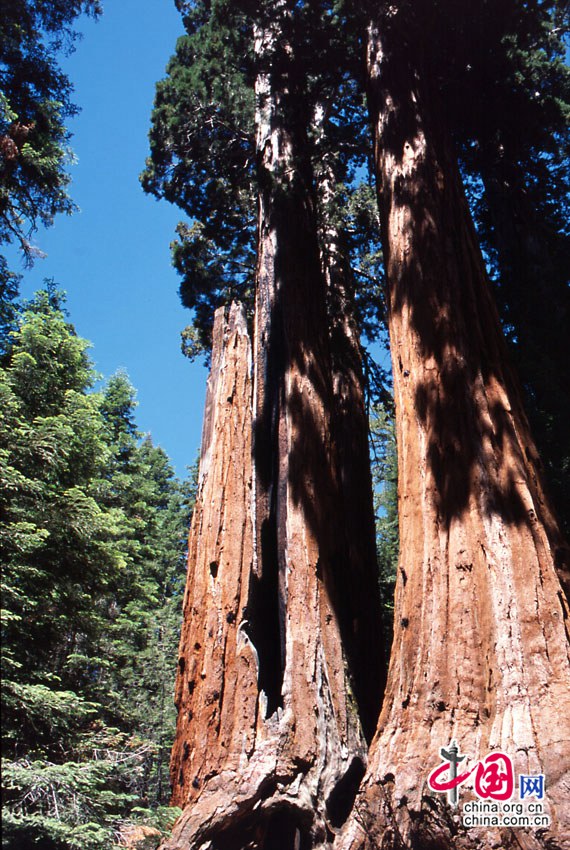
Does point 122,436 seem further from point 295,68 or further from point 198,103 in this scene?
point 295,68

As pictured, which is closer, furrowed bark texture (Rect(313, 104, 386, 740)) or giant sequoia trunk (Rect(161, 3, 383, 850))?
giant sequoia trunk (Rect(161, 3, 383, 850))

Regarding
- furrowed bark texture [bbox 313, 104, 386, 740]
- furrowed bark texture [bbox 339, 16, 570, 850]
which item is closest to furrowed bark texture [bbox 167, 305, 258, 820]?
furrowed bark texture [bbox 313, 104, 386, 740]

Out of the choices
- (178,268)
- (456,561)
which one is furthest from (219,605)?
(178,268)

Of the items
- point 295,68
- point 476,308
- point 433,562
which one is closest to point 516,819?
point 433,562

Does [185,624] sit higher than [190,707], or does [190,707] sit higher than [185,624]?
[185,624]

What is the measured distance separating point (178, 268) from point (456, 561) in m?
9.58

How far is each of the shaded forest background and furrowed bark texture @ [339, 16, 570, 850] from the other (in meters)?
1.70

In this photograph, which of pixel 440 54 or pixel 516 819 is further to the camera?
pixel 440 54

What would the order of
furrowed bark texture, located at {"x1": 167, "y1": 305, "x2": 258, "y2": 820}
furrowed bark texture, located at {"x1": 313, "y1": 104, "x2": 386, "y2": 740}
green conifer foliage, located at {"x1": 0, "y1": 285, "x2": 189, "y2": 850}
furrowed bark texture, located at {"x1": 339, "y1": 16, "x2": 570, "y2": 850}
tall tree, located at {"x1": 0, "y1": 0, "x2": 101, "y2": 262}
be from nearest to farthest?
furrowed bark texture, located at {"x1": 339, "y1": 16, "x2": 570, "y2": 850} < furrowed bark texture, located at {"x1": 167, "y1": 305, "x2": 258, "y2": 820} < furrowed bark texture, located at {"x1": 313, "y1": 104, "x2": 386, "y2": 740} < green conifer foliage, located at {"x1": 0, "y1": 285, "x2": 189, "y2": 850} < tall tree, located at {"x1": 0, "y1": 0, "x2": 101, "y2": 262}

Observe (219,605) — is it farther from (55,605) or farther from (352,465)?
(55,605)

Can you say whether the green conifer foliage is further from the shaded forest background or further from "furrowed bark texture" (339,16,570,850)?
"furrowed bark texture" (339,16,570,850)

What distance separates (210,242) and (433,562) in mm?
9150

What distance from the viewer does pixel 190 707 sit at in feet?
13.1

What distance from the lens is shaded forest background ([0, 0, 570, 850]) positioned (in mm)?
6570
